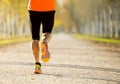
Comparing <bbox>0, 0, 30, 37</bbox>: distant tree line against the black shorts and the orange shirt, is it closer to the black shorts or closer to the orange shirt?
the black shorts

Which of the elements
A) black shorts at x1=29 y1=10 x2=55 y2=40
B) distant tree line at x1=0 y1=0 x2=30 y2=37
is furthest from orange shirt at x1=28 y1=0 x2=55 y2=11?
distant tree line at x1=0 y1=0 x2=30 y2=37

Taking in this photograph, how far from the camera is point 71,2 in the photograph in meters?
94.8

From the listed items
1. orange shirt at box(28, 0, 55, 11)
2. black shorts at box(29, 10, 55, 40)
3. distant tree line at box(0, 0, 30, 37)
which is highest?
orange shirt at box(28, 0, 55, 11)

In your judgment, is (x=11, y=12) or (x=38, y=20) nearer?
(x=38, y=20)

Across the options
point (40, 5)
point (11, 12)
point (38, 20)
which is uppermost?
point (40, 5)

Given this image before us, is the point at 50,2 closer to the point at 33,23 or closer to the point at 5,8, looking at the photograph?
the point at 33,23

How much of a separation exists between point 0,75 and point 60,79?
1357mm

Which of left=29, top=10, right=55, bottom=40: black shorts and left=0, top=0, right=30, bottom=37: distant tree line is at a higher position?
left=29, top=10, right=55, bottom=40: black shorts

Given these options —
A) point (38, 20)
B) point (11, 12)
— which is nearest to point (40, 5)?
point (38, 20)

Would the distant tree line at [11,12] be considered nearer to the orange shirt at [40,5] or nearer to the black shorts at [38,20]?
the black shorts at [38,20]

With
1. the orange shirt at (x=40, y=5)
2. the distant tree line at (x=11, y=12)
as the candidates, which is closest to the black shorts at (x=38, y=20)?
the orange shirt at (x=40, y=5)

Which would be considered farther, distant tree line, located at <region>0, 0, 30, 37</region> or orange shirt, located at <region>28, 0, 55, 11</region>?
distant tree line, located at <region>0, 0, 30, 37</region>

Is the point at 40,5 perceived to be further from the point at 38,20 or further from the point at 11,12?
the point at 11,12

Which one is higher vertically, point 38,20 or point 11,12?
point 38,20
